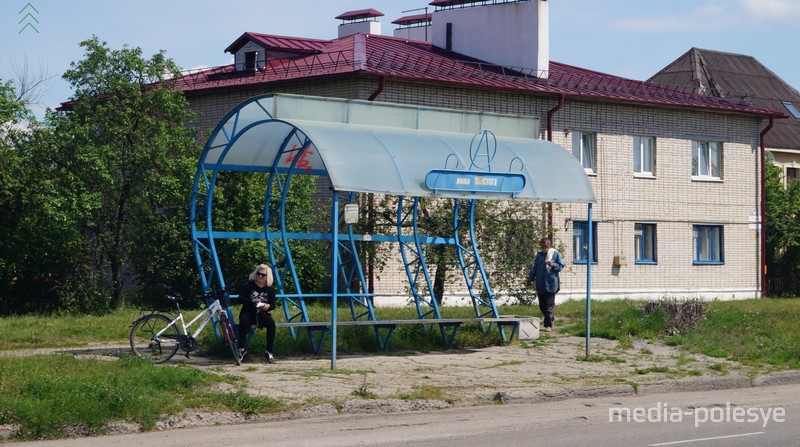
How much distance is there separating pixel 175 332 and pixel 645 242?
2289 cm

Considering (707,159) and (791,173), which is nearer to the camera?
(707,159)

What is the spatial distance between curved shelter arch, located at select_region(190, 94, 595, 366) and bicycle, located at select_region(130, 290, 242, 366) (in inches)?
20.6

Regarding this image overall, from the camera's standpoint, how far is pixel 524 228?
87.0 ft

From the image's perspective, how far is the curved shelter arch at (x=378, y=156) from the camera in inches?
620

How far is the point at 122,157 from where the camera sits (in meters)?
25.3

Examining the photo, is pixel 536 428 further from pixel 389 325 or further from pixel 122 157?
pixel 122 157

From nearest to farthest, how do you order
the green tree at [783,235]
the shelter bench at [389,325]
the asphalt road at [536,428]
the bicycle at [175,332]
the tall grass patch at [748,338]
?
1. the asphalt road at [536,428]
2. the bicycle at [175,332]
3. the shelter bench at [389,325]
4. the tall grass patch at [748,338]
5. the green tree at [783,235]

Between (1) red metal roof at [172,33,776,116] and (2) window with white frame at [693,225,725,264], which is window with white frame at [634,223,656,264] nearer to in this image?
(2) window with white frame at [693,225,725,264]

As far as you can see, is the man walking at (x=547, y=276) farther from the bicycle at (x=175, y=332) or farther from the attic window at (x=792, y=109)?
the attic window at (x=792, y=109)

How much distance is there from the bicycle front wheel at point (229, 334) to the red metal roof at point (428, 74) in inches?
552

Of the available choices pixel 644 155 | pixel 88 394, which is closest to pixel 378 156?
pixel 88 394

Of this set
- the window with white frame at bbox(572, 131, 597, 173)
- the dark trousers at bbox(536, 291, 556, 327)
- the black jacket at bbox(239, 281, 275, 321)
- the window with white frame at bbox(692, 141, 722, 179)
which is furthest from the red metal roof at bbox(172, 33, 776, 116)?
the black jacket at bbox(239, 281, 275, 321)

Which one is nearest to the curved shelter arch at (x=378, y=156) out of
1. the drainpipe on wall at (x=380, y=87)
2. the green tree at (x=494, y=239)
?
the green tree at (x=494, y=239)

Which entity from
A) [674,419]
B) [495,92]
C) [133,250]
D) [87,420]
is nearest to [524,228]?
[495,92]
